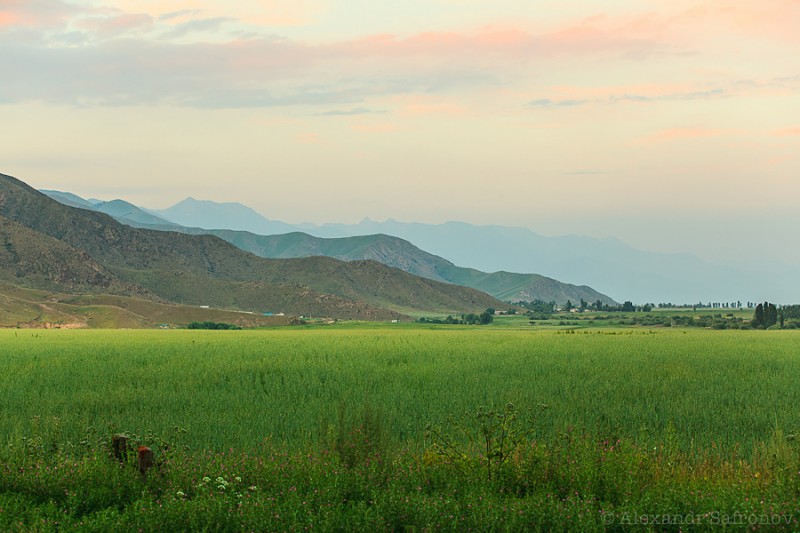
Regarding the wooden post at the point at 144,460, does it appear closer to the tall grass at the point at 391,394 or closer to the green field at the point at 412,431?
the green field at the point at 412,431

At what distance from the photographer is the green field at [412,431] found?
33.2ft

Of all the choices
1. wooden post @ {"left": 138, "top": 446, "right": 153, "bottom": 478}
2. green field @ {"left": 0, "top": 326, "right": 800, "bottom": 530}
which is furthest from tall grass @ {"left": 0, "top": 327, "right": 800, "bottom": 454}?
wooden post @ {"left": 138, "top": 446, "right": 153, "bottom": 478}

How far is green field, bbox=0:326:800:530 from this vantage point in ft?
33.2

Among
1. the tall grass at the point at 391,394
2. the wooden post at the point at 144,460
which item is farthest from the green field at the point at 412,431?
the wooden post at the point at 144,460

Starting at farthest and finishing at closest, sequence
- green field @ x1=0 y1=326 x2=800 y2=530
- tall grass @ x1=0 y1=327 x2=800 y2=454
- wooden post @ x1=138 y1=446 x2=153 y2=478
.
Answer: tall grass @ x1=0 y1=327 x2=800 y2=454
wooden post @ x1=138 y1=446 x2=153 y2=478
green field @ x1=0 y1=326 x2=800 y2=530

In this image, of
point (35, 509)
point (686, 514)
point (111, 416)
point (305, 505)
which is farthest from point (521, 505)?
point (111, 416)

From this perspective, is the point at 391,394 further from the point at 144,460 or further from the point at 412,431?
the point at 144,460

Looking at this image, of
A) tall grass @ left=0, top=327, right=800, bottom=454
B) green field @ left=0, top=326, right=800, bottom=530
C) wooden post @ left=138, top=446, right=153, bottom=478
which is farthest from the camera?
tall grass @ left=0, top=327, right=800, bottom=454

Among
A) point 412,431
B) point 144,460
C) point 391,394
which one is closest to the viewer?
point 144,460

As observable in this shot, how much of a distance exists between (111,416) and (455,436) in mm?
Result: 9019

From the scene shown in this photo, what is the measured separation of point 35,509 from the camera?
32.5ft

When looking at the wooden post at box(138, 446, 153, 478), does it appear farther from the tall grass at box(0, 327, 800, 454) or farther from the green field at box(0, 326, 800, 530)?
the tall grass at box(0, 327, 800, 454)

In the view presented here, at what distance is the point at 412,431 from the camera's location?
54.0 feet

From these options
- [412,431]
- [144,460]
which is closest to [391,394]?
[412,431]
